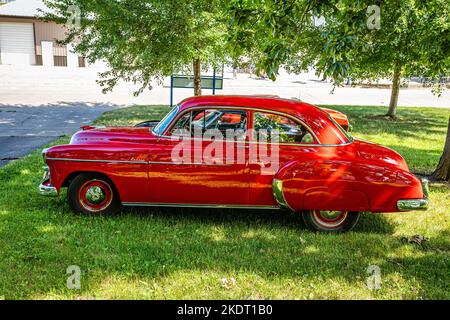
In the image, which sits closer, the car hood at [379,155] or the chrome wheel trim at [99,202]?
the car hood at [379,155]

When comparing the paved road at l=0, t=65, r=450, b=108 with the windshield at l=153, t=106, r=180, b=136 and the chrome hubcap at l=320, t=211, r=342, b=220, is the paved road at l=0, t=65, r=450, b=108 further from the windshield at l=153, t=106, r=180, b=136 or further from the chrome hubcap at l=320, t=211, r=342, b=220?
the chrome hubcap at l=320, t=211, r=342, b=220

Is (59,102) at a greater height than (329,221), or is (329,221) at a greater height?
(329,221)

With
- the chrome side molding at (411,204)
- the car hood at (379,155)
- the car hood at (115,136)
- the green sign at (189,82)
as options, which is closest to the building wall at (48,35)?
the green sign at (189,82)

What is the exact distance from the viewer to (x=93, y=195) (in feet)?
17.5

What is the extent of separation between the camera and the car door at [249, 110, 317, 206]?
4957mm

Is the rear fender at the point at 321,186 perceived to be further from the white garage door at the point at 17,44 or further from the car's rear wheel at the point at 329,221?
the white garage door at the point at 17,44

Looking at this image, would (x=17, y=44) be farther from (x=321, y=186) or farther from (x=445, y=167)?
(x=321, y=186)

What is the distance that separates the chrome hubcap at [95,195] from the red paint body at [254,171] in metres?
0.28

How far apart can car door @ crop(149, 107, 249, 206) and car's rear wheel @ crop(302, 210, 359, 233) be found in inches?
30.9

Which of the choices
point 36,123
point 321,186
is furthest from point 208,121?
point 36,123

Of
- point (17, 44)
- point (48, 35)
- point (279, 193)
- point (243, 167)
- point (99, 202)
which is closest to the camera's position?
point (279, 193)

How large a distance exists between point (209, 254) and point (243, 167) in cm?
112

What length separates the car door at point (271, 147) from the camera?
4.96m

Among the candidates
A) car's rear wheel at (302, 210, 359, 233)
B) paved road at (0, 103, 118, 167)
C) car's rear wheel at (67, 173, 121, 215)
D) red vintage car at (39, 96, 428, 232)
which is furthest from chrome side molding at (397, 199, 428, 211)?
paved road at (0, 103, 118, 167)
